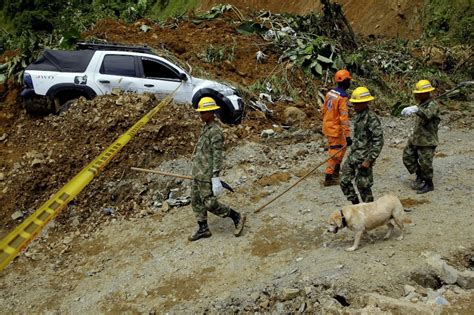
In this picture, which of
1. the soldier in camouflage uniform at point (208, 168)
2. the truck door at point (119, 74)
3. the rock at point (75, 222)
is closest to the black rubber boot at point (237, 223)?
the soldier in camouflage uniform at point (208, 168)

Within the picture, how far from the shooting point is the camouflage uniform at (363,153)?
18.8 feet

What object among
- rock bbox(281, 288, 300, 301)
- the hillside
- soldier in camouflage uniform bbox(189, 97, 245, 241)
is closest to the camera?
rock bbox(281, 288, 300, 301)

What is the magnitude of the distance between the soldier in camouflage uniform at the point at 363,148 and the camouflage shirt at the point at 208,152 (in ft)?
5.39

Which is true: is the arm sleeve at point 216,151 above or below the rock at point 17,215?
above

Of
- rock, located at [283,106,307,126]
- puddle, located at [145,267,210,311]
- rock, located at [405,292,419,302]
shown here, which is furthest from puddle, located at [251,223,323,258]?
rock, located at [283,106,307,126]

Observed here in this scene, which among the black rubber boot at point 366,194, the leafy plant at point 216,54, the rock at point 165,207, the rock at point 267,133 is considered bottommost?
the rock at point 165,207

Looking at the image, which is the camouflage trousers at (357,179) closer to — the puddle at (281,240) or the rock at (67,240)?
the puddle at (281,240)

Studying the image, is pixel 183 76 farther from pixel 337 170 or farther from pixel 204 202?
pixel 204 202

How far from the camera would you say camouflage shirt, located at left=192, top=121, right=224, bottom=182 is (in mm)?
5797

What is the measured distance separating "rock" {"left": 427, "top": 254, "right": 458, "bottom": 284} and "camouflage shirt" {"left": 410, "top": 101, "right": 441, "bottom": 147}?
2.28 metres

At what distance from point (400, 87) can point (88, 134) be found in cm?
821

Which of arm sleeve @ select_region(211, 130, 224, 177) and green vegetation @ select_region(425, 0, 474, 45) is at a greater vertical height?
green vegetation @ select_region(425, 0, 474, 45)

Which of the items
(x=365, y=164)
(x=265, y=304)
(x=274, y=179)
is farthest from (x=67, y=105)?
(x=265, y=304)

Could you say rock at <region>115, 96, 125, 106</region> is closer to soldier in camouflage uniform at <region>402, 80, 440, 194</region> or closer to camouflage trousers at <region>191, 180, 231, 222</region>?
camouflage trousers at <region>191, 180, 231, 222</region>
